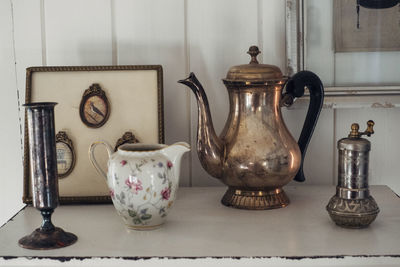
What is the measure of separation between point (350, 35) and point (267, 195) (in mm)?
352

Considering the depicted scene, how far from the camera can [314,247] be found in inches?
27.5

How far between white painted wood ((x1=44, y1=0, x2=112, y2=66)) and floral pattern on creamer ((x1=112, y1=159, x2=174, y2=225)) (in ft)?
1.13

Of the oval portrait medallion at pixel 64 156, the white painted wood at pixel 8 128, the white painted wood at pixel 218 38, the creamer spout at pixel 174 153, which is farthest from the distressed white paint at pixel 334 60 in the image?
the white painted wood at pixel 8 128

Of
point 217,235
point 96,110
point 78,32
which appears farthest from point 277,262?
point 78,32

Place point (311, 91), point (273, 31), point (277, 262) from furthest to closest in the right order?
point (273, 31), point (311, 91), point (277, 262)

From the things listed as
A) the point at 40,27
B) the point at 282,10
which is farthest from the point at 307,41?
the point at 40,27

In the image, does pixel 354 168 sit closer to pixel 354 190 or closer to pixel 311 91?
pixel 354 190

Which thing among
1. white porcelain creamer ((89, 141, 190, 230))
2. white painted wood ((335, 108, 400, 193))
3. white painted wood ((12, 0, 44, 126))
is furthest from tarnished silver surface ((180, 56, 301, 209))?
white painted wood ((12, 0, 44, 126))

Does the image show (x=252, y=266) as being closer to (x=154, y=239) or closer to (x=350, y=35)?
(x=154, y=239)

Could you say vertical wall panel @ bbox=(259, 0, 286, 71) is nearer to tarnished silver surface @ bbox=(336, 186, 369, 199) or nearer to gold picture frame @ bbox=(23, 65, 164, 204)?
gold picture frame @ bbox=(23, 65, 164, 204)

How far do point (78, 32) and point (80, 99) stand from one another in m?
0.16

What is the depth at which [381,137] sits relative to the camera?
41.3 inches

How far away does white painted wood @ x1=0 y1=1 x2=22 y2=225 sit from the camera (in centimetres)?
103

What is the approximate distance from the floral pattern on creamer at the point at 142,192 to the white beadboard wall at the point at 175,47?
0.29 metres
